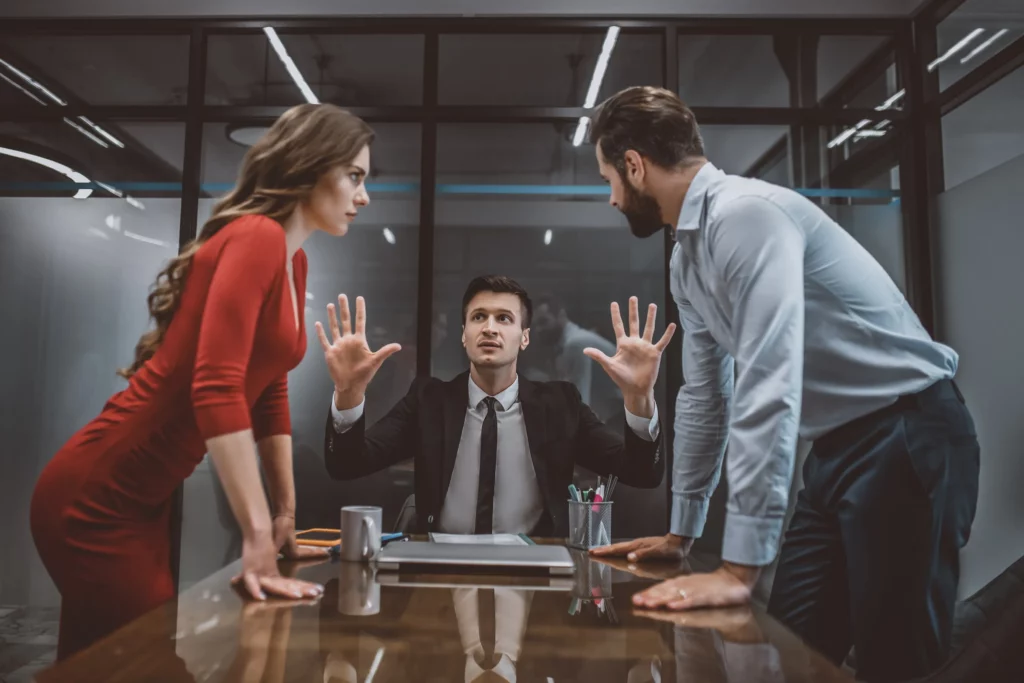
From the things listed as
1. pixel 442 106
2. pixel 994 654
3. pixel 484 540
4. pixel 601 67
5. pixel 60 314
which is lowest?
pixel 994 654

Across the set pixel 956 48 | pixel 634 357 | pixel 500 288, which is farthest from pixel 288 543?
pixel 956 48

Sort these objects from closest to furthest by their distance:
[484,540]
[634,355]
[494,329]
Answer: [484,540], [634,355], [494,329]

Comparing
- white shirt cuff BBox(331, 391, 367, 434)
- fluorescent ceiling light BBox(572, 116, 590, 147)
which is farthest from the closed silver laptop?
fluorescent ceiling light BBox(572, 116, 590, 147)

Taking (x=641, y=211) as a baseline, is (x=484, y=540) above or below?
below

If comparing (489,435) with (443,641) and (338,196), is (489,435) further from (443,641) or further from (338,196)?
(443,641)

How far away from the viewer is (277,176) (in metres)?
1.28

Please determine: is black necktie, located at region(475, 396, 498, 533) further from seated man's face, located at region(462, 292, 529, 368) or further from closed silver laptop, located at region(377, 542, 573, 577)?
closed silver laptop, located at region(377, 542, 573, 577)

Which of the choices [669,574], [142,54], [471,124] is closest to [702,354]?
[669,574]

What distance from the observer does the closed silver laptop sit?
46.4 inches

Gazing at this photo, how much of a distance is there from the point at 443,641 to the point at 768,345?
2.14 feet

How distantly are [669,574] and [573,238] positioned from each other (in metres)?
2.12

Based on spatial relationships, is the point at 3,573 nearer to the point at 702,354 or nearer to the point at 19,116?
the point at 19,116

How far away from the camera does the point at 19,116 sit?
3.26 m

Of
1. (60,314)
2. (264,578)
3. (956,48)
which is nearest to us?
(264,578)
